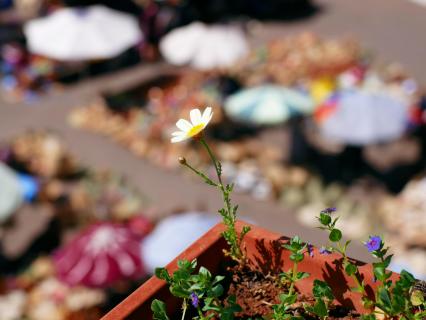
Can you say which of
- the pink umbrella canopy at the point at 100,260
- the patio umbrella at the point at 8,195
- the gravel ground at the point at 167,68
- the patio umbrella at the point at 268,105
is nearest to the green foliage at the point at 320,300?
the pink umbrella canopy at the point at 100,260

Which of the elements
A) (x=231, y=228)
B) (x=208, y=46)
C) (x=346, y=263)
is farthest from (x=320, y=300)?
(x=208, y=46)

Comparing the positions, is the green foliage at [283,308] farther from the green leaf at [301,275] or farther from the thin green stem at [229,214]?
the thin green stem at [229,214]

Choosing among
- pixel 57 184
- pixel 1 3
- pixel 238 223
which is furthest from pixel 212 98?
pixel 238 223

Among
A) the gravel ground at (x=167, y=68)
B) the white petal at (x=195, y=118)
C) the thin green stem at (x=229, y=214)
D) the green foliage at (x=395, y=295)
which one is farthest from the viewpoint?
the gravel ground at (x=167, y=68)

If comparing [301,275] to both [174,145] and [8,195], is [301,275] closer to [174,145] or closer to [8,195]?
[8,195]

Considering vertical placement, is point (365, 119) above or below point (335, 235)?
below

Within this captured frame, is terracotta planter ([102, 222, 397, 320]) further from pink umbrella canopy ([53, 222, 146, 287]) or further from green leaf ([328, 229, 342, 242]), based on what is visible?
pink umbrella canopy ([53, 222, 146, 287])
